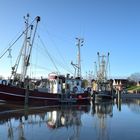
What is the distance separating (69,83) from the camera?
53.7 m

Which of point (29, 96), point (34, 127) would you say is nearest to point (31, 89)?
point (29, 96)

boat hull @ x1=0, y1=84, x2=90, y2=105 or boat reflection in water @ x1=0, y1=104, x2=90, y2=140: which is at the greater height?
boat hull @ x1=0, y1=84, x2=90, y2=105

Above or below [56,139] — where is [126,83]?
above

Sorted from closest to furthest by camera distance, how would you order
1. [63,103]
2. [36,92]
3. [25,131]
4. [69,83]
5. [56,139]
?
[56,139] < [25,131] < [36,92] < [63,103] < [69,83]

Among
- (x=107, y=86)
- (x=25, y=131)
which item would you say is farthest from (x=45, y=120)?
(x=107, y=86)

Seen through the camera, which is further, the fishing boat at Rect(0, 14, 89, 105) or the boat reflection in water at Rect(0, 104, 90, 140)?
the fishing boat at Rect(0, 14, 89, 105)

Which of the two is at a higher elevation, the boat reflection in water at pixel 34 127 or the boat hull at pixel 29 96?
the boat hull at pixel 29 96

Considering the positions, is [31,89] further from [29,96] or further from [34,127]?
[34,127]

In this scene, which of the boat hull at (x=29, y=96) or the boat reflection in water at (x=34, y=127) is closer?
the boat reflection in water at (x=34, y=127)

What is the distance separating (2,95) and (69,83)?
15.5 m

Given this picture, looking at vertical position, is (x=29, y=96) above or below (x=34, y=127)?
above

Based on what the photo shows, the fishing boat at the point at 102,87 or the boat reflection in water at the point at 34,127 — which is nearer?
the boat reflection in water at the point at 34,127

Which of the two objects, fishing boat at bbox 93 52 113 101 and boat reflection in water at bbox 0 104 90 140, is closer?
boat reflection in water at bbox 0 104 90 140

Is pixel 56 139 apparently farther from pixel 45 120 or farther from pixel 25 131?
pixel 45 120
